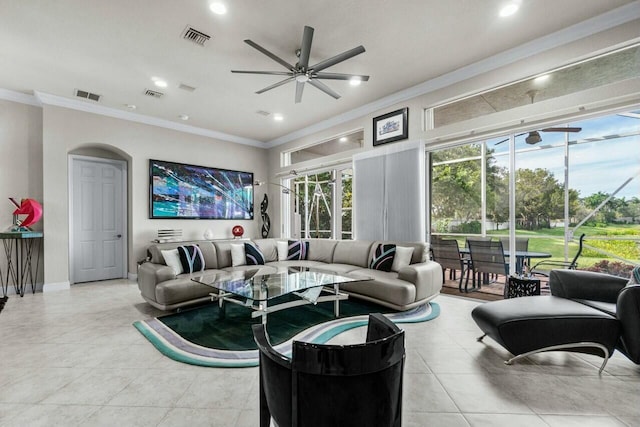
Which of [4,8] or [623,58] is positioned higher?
Result: [4,8]

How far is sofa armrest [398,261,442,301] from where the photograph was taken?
3.46m

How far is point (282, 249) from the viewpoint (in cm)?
524

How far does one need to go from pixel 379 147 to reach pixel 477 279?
2463 mm

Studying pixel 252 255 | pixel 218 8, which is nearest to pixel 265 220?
pixel 252 255

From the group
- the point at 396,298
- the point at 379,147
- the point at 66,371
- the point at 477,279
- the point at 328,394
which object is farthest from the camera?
the point at 379,147

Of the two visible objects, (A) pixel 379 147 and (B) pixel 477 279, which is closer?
(B) pixel 477 279

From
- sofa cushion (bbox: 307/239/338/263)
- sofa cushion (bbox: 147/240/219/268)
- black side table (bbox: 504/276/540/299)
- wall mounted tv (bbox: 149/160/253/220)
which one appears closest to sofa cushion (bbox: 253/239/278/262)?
sofa cushion (bbox: 307/239/338/263)

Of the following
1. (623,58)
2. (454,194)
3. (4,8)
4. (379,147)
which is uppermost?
(4,8)

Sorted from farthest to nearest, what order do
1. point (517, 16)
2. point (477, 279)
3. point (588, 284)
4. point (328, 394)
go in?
point (477, 279)
point (517, 16)
point (588, 284)
point (328, 394)

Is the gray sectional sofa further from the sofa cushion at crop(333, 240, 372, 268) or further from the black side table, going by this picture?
the black side table

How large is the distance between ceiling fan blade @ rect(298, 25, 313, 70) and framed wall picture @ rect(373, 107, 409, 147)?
1.99 metres

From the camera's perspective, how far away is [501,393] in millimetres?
1853

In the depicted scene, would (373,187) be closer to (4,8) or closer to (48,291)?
(4,8)

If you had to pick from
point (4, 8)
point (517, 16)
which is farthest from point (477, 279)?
point (4, 8)
